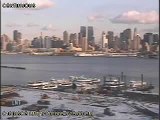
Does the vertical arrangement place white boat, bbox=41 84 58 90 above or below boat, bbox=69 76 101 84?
below

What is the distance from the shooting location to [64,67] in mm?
2219

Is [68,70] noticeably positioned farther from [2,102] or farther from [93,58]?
[2,102]

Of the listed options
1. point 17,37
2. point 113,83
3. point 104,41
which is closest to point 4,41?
point 17,37

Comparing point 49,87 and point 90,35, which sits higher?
point 90,35

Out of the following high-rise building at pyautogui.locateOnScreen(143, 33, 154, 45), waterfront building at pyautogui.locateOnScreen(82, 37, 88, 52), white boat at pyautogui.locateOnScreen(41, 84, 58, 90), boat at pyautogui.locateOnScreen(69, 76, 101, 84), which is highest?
high-rise building at pyautogui.locateOnScreen(143, 33, 154, 45)

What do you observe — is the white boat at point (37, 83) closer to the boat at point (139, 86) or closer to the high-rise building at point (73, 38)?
the high-rise building at point (73, 38)

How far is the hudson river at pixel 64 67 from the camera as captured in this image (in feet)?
7.18

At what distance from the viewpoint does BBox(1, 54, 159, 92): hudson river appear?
2.19 metres

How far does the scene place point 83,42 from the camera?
2.28 metres

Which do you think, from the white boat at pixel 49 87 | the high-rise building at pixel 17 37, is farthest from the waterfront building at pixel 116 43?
the high-rise building at pixel 17 37

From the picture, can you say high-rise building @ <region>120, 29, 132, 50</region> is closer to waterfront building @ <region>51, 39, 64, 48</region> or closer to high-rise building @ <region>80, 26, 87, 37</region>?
high-rise building @ <region>80, 26, 87, 37</region>

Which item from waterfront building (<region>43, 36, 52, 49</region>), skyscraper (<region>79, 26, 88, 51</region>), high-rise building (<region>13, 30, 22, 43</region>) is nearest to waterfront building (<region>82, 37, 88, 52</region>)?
skyscraper (<region>79, 26, 88, 51</region>)

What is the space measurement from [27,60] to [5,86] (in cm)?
25

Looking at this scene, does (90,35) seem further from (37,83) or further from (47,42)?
(37,83)
